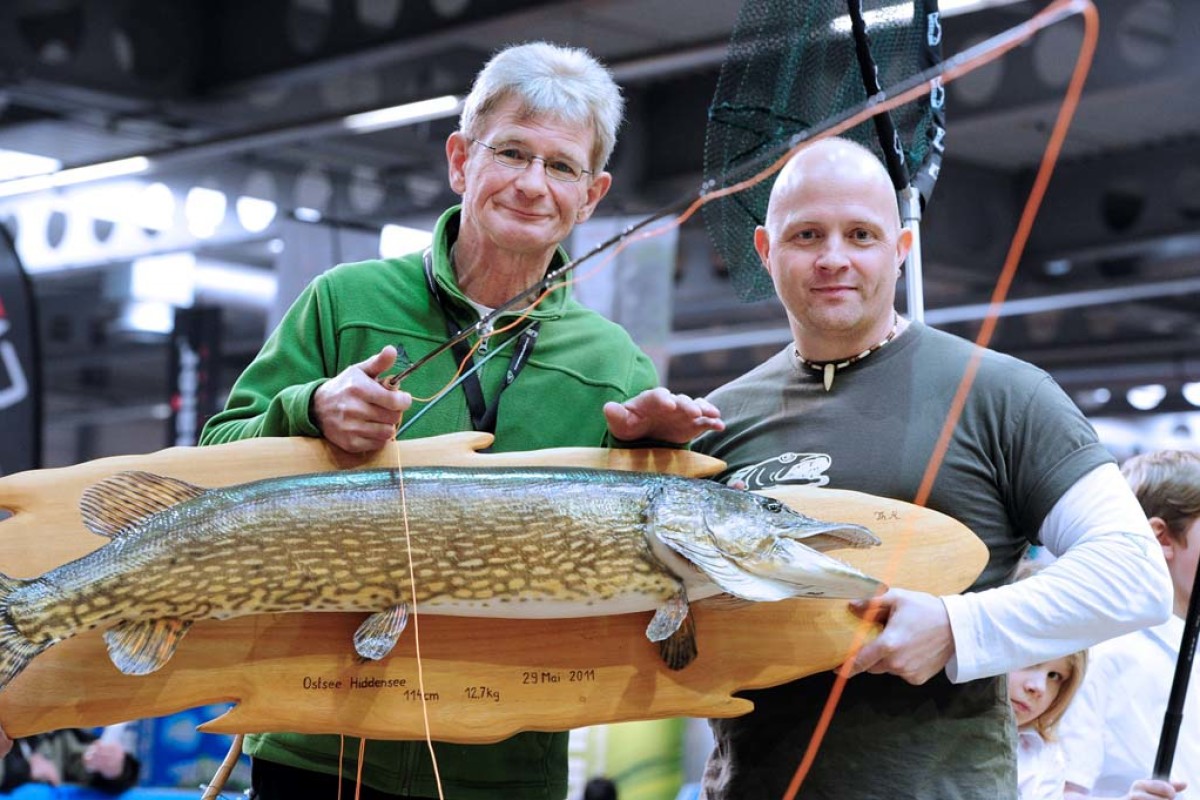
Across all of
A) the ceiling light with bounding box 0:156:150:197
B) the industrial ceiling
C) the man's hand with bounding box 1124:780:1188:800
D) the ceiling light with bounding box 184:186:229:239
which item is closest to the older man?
the man's hand with bounding box 1124:780:1188:800

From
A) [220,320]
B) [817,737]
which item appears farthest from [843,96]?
[220,320]

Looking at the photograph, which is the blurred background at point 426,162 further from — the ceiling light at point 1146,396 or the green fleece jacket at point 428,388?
the green fleece jacket at point 428,388

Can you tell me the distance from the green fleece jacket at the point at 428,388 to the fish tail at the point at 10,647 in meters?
0.43

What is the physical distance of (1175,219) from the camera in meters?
8.41

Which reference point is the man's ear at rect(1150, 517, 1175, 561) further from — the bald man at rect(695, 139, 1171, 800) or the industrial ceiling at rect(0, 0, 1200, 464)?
the industrial ceiling at rect(0, 0, 1200, 464)

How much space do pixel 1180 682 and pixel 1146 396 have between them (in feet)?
37.7

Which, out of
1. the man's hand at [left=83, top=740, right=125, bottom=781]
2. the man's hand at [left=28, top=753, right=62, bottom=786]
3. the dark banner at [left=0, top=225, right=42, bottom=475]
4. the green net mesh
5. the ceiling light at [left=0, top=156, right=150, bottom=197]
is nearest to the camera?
the green net mesh

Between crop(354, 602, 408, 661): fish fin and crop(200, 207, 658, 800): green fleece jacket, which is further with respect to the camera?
crop(200, 207, 658, 800): green fleece jacket

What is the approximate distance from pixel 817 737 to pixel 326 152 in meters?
7.57

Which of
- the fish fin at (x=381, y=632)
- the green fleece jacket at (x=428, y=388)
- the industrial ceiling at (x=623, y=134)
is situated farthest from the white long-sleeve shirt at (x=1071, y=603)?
the industrial ceiling at (x=623, y=134)

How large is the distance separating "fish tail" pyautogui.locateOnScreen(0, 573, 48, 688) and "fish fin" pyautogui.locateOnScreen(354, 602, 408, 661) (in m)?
0.40

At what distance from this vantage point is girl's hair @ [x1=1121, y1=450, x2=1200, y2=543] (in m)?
3.24

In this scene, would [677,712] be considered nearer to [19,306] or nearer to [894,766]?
[894,766]

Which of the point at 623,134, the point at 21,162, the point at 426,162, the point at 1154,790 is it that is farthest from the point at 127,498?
the point at 21,162
